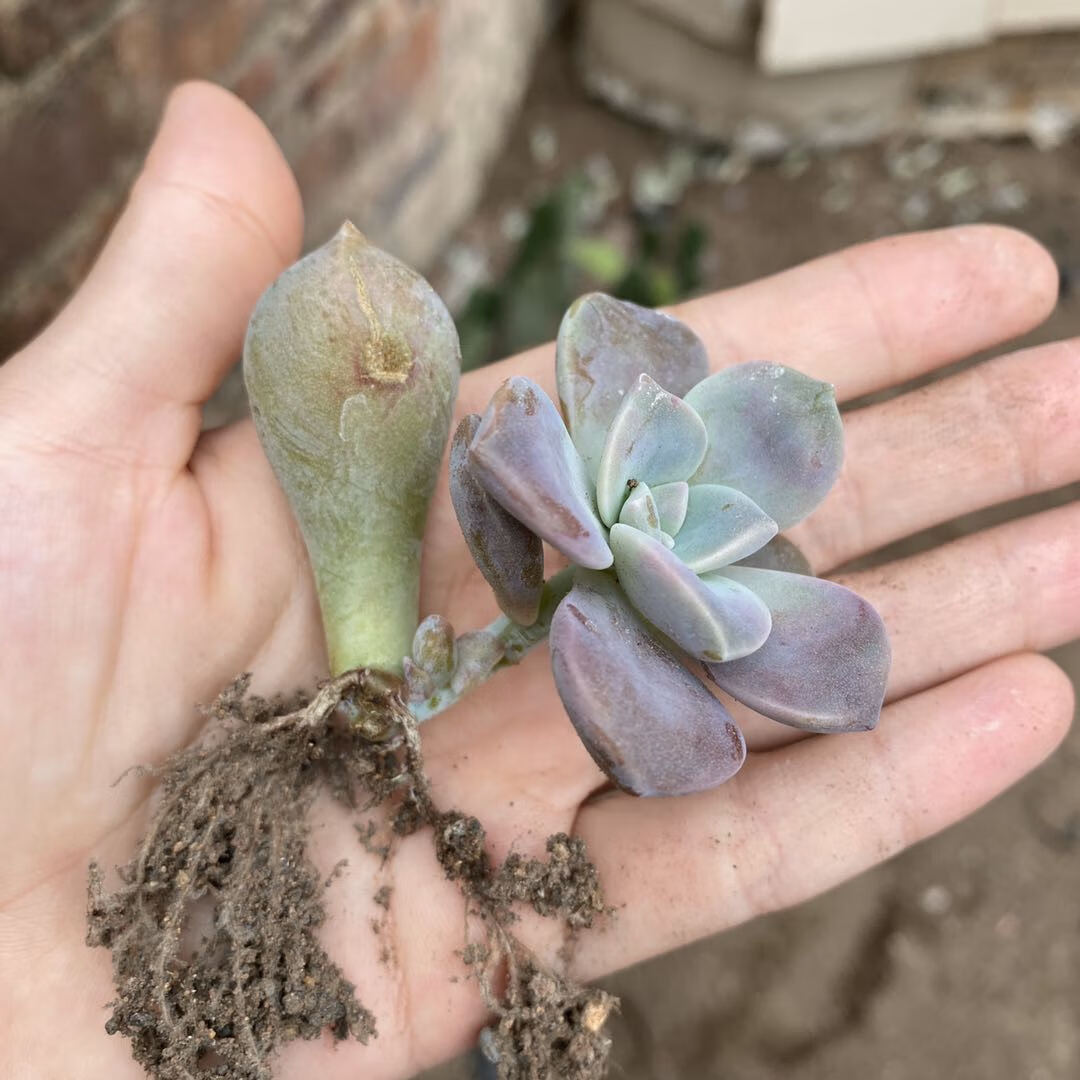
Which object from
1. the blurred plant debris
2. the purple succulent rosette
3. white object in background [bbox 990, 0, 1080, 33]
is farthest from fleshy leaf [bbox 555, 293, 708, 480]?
white object in background [bbox 990, 0, 1080, 33]

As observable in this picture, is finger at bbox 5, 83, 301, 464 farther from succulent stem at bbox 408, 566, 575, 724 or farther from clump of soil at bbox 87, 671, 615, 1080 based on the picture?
succulent stem at bbox 408, 566, 575, 724

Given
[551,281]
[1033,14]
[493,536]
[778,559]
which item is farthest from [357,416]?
[1033,14]

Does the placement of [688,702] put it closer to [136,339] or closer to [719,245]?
[136,339]

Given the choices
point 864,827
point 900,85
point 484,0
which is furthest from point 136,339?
point 900,85

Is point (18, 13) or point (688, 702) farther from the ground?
point (18, 13)

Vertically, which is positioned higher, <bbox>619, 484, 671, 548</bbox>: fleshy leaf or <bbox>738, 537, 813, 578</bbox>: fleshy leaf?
<bbox>619, 484, 671, 548</bbox>: fleshy leaf

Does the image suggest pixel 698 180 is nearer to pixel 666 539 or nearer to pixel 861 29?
pixel 861 29

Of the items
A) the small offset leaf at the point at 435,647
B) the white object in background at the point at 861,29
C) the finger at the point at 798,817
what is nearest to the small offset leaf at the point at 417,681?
the small offset leaf at the point at 435,647
